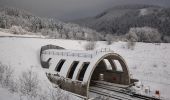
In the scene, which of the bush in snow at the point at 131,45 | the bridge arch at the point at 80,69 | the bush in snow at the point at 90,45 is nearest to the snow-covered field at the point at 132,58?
the bush in snow at the point at 131,45

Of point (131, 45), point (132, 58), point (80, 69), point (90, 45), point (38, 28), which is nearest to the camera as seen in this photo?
point (80, 69)

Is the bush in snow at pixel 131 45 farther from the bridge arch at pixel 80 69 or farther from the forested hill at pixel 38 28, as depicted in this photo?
the bridge arch at pixel 80 69

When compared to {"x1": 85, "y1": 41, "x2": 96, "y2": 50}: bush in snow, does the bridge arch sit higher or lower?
lower

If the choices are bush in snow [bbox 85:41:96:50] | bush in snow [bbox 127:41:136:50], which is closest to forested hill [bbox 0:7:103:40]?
bush in snow [bbox 85:41:96:50]

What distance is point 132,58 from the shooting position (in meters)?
39.2

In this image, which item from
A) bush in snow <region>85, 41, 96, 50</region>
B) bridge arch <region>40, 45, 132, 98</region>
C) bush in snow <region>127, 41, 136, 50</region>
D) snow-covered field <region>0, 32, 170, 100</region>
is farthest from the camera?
bush in snow <region>85, 41, 96, 50</region>

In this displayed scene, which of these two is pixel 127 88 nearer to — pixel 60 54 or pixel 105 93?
pixel 105 93

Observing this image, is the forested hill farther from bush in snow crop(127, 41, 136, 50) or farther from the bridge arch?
the bridge arch

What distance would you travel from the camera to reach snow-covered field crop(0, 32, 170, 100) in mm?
23125

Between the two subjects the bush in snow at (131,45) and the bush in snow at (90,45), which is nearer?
the bush in snow at (131,45)

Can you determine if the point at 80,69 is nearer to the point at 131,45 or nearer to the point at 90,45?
the point at 90,45

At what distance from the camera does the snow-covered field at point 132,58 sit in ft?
75.9

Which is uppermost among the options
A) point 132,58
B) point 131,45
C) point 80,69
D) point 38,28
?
point 38,28

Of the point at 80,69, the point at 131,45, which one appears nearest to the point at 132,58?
the point at 131,45
